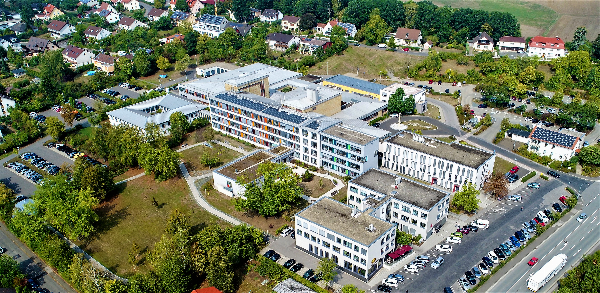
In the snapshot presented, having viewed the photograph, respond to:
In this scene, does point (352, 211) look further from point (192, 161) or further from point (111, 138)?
point (111, 138)

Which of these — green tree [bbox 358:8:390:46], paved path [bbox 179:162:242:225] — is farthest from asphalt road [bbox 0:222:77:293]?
green tree [bbox 358:8:390:46]

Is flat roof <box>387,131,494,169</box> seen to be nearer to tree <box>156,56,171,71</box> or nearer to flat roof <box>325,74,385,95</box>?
flat roof <box>325,74,385,95</box>

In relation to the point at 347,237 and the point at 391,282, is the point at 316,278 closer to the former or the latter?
the point at 347,237

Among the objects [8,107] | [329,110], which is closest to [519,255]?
[329,110]

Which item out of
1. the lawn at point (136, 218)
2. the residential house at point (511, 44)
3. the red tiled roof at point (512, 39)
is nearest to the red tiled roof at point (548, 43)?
the residential house at point (511, 44)

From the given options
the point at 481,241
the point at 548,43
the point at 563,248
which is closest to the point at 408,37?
the point at 548,43
